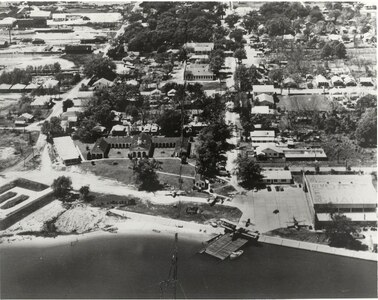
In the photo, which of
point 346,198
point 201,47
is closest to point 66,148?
point 346,198

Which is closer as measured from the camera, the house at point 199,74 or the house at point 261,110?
the house at point 261,110

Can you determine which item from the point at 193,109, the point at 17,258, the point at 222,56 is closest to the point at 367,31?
the point at 222,56

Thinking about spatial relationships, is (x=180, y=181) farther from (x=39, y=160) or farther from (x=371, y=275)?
(x=371, y=275)

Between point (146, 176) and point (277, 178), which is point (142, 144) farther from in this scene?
point (277, 178)

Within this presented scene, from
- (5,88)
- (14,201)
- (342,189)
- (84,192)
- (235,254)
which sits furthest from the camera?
(5,88)

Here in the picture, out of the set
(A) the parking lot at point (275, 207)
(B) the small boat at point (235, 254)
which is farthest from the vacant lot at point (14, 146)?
(B) the small boat at point (235, 254)

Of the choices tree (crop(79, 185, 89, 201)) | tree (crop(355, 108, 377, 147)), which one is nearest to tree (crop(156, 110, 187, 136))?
tree (crop(79, 185, 89, 201))

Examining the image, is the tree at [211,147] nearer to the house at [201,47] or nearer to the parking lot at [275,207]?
the parking lot at [275,207]
